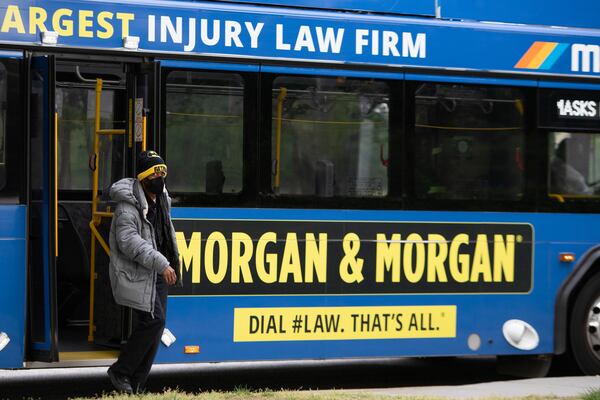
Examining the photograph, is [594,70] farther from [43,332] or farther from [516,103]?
[43,332]

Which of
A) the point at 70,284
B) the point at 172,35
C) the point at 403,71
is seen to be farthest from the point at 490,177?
the point at 70,284

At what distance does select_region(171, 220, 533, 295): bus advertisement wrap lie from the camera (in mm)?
9375

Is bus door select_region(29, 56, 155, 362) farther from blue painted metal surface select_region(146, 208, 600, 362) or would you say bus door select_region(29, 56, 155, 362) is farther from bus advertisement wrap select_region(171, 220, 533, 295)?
bus advertisement wrap select_region(171, 220, 533, 295)

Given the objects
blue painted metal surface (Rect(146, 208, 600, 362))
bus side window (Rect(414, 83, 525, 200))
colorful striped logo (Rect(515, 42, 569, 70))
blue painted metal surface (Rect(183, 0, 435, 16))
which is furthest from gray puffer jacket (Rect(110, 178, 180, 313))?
colorful striped logo (Rect(515, 42, 569, 70))

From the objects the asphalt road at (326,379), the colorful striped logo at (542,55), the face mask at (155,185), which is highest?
the colorful striped logo at (542,55)

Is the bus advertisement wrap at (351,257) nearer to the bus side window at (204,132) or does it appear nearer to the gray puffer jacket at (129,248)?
the bus side window at (204,132)

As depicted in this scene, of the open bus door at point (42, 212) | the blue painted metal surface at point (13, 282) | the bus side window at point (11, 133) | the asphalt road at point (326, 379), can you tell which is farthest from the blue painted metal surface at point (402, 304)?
the bus side window at point (11, 133)

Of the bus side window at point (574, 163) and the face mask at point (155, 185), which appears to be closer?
the face mask at point (155, 185)

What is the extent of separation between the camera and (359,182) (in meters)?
9.91

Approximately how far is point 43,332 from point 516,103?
14.1 feet

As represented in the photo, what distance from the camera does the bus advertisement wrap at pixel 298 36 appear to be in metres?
8.96

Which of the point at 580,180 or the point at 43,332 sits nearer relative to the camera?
the point at 43,332

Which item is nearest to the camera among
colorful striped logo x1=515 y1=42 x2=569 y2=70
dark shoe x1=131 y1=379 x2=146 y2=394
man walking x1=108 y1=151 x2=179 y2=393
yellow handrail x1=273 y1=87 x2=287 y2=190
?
man walking x1=108 y1=151 x2=179 y2=393

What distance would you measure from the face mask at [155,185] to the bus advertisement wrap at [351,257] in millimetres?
566
